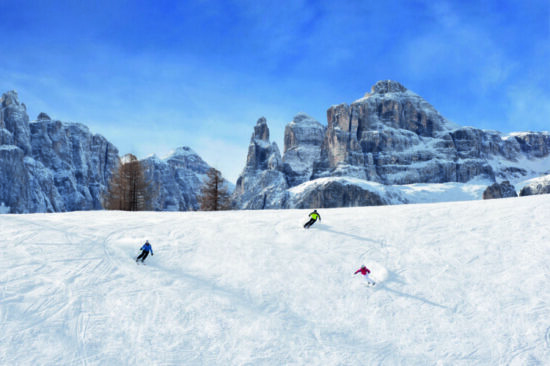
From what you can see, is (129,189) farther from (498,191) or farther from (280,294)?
(498,191)

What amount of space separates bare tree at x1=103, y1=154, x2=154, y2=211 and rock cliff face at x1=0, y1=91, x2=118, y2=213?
398 ft

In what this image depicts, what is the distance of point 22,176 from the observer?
143 meters

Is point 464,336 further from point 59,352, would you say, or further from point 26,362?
point 26,362

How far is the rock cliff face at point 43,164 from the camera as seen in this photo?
14012 centimetres

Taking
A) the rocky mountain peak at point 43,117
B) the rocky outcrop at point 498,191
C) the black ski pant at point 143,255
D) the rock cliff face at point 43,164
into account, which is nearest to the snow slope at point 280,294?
the black ski pant at point 143,255

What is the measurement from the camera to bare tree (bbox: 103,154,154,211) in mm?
45156

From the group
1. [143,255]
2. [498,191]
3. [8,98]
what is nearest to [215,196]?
[143,255]

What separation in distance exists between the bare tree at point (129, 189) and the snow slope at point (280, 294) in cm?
2628

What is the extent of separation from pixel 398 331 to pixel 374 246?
6122 mm

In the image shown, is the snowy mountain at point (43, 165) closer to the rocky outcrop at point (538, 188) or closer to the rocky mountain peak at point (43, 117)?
the rocky mountain peak at point (43, 117)

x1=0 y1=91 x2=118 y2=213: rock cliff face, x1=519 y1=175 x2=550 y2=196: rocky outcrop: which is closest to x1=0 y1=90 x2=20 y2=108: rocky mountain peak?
x1=0 y1=91 x2=118 y2=213: rock cliff face

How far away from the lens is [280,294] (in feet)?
40.2

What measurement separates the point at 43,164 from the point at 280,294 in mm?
196261

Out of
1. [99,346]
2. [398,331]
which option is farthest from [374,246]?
[99,346]
